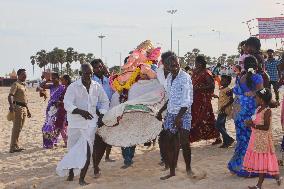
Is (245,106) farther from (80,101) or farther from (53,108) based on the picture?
(53,108)

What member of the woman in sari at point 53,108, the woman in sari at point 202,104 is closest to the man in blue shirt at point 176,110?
the woman in sari at point 202,104

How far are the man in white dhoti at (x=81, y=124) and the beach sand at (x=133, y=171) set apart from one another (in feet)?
A: 1.11

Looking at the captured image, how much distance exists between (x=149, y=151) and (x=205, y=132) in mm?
1298

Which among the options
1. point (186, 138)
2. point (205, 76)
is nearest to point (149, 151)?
point (205, 76)

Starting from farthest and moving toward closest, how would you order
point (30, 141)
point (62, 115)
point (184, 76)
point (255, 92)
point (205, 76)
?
point (30, 141) → point (62, 115) → point (205, 76) → point (184, 76) → point (255, 92)

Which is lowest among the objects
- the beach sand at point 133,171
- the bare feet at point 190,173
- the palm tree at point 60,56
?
the beach sand at point 133,171

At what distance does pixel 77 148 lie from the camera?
751 centimetres

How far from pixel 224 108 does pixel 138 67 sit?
9.07 feet

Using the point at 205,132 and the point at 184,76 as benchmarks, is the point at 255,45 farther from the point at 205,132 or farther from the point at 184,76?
the point at 205,132

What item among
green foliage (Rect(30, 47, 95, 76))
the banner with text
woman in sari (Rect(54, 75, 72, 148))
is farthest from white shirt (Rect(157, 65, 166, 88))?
green foliage (Rect(30, 47, 95, 76))

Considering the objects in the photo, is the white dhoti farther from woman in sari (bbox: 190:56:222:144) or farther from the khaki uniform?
the khaki uniform

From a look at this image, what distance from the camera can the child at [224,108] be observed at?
9.96 metres

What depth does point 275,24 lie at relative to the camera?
3684 cm

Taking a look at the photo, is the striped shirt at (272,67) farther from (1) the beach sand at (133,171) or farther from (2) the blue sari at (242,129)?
(2) the blue sari at (242,129)
